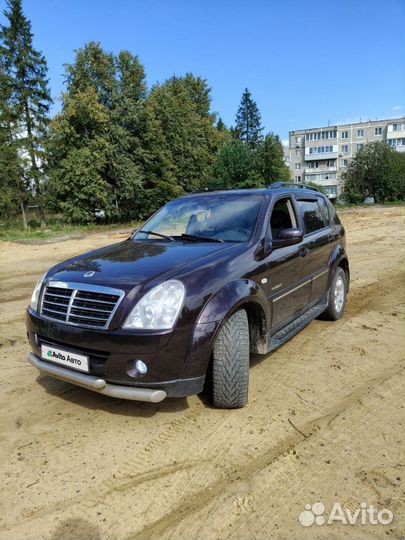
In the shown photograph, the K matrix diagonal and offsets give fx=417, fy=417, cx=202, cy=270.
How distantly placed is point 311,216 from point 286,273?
4.61ft

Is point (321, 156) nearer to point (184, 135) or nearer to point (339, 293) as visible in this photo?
point (184, 135)

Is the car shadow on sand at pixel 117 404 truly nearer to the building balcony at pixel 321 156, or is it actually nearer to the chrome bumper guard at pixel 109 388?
the chrome bumper guard at pixel 109 388

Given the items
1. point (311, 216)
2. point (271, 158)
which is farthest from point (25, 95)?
point (311, 216)

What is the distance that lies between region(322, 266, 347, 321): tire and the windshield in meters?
1.99

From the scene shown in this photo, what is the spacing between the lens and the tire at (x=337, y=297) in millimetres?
5625

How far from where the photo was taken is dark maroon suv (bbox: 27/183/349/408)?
2.93 meters

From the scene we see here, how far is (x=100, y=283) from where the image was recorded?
3143mm

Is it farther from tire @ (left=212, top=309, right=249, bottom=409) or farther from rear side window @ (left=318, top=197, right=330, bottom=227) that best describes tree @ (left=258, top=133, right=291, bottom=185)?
tire @ (left=212, top=309, right=249, bottom=409)

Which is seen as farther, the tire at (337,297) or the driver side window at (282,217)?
the tire at (337,297)

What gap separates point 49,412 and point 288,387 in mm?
2133

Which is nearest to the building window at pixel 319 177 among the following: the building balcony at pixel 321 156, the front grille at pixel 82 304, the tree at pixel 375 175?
the building balcony at pixel 321 156

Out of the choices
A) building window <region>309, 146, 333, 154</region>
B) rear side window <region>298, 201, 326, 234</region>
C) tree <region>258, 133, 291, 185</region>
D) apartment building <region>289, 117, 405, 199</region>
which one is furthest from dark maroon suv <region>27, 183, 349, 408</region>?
building window <region>309, 146, 333, 154</region>

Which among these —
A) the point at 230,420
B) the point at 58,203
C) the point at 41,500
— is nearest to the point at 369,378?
the point at 230,420

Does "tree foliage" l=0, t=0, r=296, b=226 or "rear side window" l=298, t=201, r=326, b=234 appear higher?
"tree foliage" l=0, t=0, r=296, b=226
